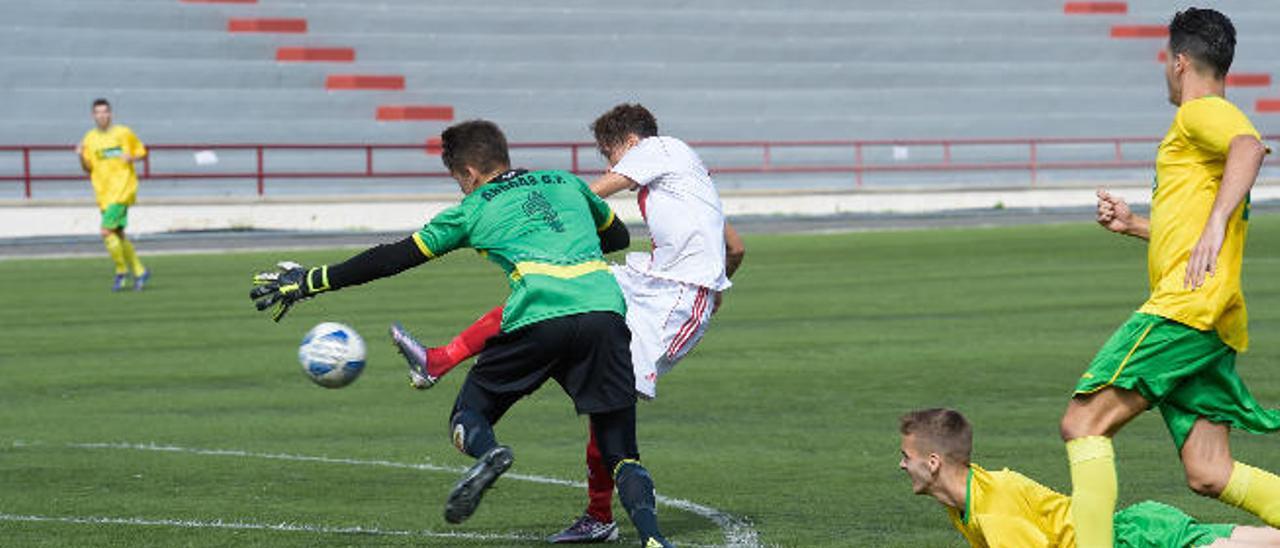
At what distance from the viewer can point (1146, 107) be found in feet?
157

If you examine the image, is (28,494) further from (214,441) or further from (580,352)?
(580,352)

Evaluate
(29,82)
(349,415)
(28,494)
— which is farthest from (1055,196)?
(28,494)

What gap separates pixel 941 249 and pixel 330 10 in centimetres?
1773

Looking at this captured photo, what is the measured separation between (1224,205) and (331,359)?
376cm

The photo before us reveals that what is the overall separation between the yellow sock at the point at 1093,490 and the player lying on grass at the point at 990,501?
0.45 feet

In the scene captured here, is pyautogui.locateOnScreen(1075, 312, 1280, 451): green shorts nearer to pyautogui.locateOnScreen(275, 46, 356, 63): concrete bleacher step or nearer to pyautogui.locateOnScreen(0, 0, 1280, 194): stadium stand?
pyautogui.locateOnScreen(0, 0, 1280, 194): stadium stand

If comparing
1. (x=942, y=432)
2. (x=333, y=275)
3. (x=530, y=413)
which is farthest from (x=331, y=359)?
(x=530, y=413)

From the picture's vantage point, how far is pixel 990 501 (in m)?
6.82

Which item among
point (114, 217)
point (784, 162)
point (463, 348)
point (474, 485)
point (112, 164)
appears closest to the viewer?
point (474, 485)

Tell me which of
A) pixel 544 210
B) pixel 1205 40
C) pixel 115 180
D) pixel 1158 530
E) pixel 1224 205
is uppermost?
pixel 1205 40

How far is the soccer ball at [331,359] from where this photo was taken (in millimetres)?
8648

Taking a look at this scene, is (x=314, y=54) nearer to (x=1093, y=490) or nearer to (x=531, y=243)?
(x=531, y=243)

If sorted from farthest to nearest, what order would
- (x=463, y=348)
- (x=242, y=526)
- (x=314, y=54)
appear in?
(x=314, y=54) < (x=242, y=526) < (x=463, y=348)

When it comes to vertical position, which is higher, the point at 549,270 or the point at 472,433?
the point at 549,270
